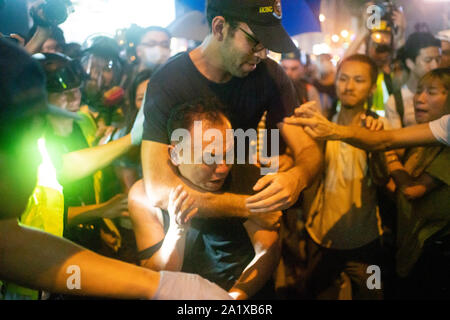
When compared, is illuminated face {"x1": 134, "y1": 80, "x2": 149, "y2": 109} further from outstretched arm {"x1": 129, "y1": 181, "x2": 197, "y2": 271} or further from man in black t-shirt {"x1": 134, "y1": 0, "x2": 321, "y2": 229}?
outstretched arm {"x1": 129, "y1": 181, "x2": 197, "y2": 271}

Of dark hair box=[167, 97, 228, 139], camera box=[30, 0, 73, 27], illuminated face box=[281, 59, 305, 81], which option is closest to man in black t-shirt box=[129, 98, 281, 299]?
dark hair box=[167, 97, 228, 139]

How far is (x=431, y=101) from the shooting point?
2383 millimetres

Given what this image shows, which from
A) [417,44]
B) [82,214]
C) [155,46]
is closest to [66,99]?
[82,214]

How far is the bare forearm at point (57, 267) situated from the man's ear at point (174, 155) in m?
0.66

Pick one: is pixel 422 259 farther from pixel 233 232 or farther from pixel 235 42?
pixel 235 42

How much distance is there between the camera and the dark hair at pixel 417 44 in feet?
11.4

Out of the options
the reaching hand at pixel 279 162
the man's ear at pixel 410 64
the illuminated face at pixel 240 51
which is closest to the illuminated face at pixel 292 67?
the man's ear at pixel 410 64

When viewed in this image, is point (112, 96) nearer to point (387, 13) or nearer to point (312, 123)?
point (312, 123)

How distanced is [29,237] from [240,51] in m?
1.19

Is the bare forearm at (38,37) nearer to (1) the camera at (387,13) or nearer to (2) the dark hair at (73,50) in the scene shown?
(2) the dark hair at (73,50)

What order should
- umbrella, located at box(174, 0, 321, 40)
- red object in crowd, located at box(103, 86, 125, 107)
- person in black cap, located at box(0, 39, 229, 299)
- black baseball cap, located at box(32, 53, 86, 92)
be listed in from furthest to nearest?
1. red object in crowd, located at box(103, 86, 125, 107)
2. umbrella, located at box(174, 0, 321, 40)
3. black baseball cap, located at box(32, 53, 86, 92)
4. person in black cap, located at box(0, 39, 229, 299)

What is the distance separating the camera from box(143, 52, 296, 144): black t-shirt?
1.81 m

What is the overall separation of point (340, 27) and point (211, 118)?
46.2 feet
